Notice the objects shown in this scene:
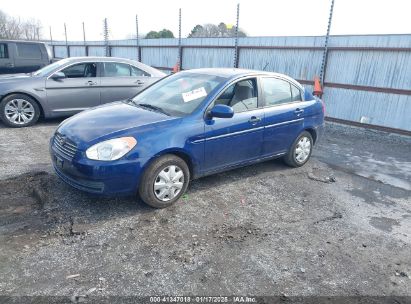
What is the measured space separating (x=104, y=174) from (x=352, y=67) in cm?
767

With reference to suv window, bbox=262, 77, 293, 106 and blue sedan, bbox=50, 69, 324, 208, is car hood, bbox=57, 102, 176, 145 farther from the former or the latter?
suv window, bbox=262, 77, 293, 106

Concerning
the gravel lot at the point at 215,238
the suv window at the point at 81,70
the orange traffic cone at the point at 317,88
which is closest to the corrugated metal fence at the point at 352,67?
the orange traffic cone at the point at 317,88

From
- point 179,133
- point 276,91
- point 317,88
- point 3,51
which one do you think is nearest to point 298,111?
point 276,91

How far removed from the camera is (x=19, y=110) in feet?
25.0

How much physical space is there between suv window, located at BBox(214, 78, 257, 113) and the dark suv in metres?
9.29

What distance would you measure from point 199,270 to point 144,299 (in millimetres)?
582

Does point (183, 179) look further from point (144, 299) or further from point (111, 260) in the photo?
point (144, 299)

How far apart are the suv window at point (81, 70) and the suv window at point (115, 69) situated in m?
0.25

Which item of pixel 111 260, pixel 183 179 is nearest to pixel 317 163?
pixel 183 179

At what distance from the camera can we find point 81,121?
4.30 meters

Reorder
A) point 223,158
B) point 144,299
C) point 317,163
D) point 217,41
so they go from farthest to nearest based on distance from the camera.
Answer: point 217,41, point 317,163, point 223,158, point 144,299

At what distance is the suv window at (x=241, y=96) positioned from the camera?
472cm

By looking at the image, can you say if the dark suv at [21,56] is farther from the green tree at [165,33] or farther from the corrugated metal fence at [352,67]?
the green tree at [165,33]

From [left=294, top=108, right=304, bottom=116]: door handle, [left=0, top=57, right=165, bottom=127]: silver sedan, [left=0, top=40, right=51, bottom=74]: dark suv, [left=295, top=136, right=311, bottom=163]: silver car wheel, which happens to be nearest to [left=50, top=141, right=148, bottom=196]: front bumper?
[left=294, top=108, right=304, bottom=116]: door handle
